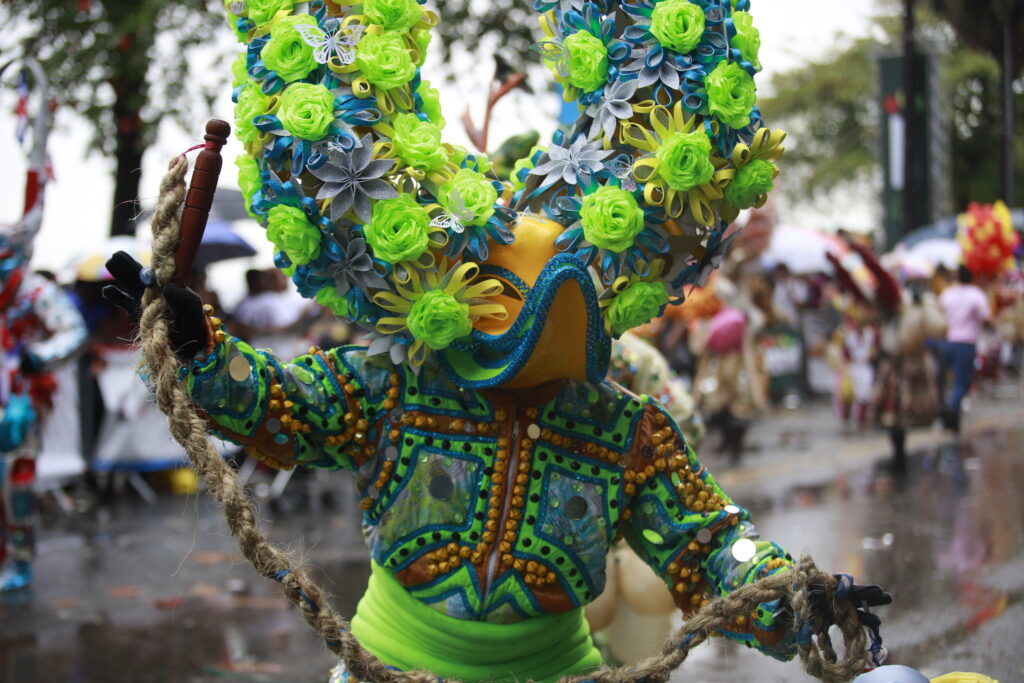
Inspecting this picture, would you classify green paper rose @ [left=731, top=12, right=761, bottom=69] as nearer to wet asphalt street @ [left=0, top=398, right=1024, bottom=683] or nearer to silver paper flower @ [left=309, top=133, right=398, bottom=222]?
silver paper flower @ [left=309, top=133, right=398, bottom=222]

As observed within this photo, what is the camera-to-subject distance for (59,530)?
783 centimetres

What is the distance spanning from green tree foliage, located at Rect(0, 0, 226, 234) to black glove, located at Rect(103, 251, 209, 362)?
7.34 metres

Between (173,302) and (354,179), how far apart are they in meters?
0.42

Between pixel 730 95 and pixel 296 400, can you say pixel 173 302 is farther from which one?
pixel 730 95

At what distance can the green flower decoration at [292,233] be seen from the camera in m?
2.18

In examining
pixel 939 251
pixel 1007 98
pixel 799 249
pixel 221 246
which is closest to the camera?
pixel 1007 98

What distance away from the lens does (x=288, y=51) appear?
7.03 ft

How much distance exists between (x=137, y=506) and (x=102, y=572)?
228 cm

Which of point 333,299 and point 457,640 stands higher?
point 333,299

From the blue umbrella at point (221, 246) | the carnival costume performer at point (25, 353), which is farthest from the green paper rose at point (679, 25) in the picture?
the blue umbrella at point (221, 246)

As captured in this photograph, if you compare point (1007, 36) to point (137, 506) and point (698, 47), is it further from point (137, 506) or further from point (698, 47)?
point (137, 506)

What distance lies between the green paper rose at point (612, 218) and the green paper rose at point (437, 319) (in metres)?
0.29

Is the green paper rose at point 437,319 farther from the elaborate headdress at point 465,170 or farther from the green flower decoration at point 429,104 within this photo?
the green flower decoration at point 429,104

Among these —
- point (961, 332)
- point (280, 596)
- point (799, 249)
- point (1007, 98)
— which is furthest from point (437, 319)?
point (799, 249)
